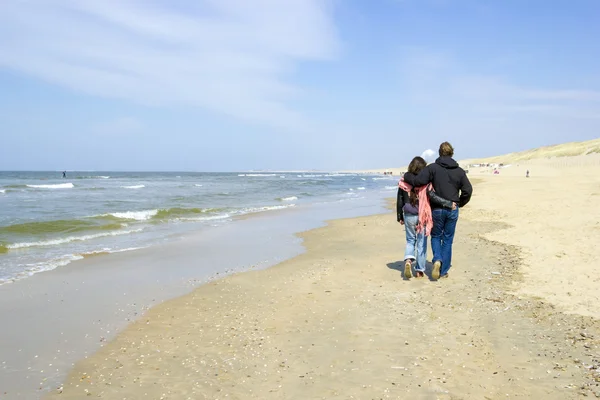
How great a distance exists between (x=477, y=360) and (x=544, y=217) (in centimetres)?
1145

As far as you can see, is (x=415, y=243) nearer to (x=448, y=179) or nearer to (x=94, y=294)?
(x=448, y=179)

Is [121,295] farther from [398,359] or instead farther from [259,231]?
[259,231]

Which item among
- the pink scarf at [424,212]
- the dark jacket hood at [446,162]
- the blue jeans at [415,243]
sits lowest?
the blue jeans at [415,243]

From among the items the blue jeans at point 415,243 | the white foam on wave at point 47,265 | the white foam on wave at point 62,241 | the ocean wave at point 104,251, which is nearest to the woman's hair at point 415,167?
the blue jeans at point 415,243

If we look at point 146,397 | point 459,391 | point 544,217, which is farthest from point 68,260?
point 544,217

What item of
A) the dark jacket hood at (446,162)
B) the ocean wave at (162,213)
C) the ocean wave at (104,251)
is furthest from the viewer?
the ocean wave at (162,213)

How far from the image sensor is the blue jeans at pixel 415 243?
7.60 m

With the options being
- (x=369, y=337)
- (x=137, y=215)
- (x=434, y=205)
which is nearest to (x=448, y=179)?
(x=434, y=205)

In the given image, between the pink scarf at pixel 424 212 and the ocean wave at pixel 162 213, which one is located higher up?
the pink scarf at pixel 424 212

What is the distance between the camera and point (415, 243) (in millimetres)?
7680

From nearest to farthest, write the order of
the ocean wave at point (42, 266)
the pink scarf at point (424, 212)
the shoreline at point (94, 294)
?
1. the shoreline at point (94, 294)
2. the pink scarf at point (424, 212)
3. the ocean wave at point (42, 266)

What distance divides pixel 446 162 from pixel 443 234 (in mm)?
1176

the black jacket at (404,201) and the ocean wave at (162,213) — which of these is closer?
the black jacket at (404,201)

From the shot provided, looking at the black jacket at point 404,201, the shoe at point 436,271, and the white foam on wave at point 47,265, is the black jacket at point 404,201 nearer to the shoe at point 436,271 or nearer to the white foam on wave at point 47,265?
the shoe at point 436,271
